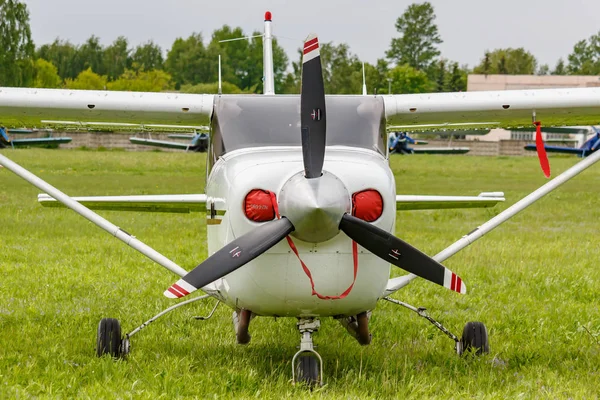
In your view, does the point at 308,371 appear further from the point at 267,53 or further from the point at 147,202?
the point at 267,53

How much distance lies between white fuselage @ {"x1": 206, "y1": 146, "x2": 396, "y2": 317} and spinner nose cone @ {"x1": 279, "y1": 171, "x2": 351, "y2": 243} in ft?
0.42

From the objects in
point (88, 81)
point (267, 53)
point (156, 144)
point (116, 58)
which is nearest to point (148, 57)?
point (116, 58)

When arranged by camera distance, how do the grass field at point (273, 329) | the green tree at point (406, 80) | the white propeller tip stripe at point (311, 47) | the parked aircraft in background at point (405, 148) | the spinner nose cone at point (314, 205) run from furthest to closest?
the green tree at point (406, 80) < the parked aircraft in background at point (405, 148) < the grass field at point (273, 329) < the white propeller tip stripe at point (311, 47) < the spinner nose cone at point (314, 205)

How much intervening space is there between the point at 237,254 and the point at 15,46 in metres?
50.5

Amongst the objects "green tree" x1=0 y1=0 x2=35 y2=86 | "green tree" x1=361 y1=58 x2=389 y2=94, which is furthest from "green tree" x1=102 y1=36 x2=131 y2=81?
"green tree" x1=0 y1=0 x2=35 y2=86

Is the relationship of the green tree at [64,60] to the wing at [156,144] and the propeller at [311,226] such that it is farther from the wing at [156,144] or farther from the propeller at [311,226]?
the propeller at [311,226]

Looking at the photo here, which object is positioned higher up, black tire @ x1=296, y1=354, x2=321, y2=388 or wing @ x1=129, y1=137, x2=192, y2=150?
black tire @ x1=296, y1=354, x2=321, y2=388

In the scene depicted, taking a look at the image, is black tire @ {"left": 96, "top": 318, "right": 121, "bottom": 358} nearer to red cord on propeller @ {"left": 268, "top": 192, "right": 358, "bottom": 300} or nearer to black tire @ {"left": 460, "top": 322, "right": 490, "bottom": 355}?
red cord on propeller @ {"left": 268, "top": 192, "right": 358, "bottom": 300}

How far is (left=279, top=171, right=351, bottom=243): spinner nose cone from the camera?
432 cm

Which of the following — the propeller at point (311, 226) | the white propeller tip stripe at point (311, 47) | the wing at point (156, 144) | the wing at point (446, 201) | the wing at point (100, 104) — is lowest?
the wing at point (156, 144)

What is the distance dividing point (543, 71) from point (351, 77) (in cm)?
4168

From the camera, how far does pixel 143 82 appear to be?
324 feet

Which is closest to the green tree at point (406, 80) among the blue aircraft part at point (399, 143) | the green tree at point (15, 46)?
the blue aircraft part at point (399, 143)

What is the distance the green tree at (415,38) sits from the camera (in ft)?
373
